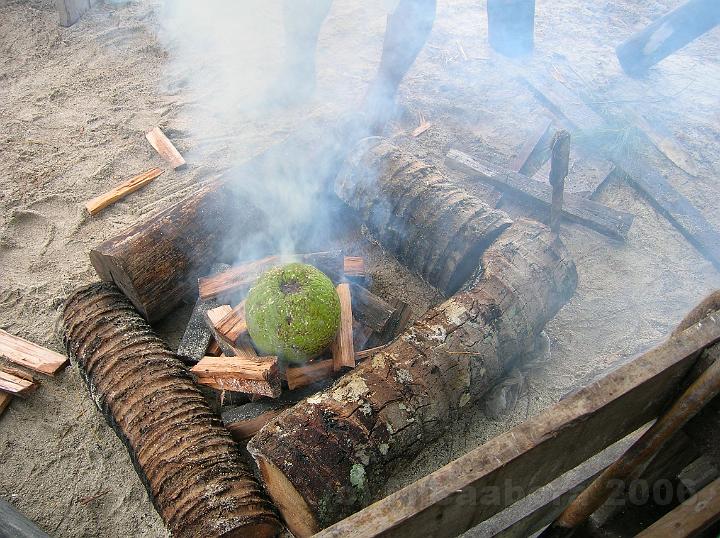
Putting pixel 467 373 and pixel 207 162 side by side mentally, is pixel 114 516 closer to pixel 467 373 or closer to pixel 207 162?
pixel 467 373

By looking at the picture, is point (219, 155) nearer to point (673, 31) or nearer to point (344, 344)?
point (344, 344)

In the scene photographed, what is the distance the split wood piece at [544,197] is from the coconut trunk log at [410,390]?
139 cm

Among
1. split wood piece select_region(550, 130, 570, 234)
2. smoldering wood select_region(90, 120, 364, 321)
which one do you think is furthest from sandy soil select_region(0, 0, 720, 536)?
split wood piece select_region(550, 130, 570, 234)

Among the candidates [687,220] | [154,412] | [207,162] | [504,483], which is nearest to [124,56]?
[207,162]

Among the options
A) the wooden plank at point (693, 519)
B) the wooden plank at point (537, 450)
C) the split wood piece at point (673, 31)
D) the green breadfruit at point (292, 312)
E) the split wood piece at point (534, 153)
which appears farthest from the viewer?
the split wood piece at point (673, 31)

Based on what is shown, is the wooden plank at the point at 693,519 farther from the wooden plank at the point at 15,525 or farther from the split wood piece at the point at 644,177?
the split wood piece at the point at 644,177

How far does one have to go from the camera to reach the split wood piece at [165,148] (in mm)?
5027

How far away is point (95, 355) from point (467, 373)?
2171mm

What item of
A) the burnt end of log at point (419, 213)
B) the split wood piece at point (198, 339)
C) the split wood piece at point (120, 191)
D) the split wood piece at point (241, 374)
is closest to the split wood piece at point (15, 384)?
the split wood piece at point (198, 339)

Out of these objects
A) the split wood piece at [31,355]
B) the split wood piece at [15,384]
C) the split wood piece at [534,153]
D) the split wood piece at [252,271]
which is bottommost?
the split wood piece at [15,384]

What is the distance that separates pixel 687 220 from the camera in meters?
4.60

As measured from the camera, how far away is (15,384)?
11.2ft

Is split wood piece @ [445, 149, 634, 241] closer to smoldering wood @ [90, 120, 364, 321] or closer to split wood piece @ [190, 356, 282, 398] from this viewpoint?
smoldering wood @ [90, 120, 364, 321]

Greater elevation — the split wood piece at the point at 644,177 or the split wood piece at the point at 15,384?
the split wood piece at the point at 644,177
